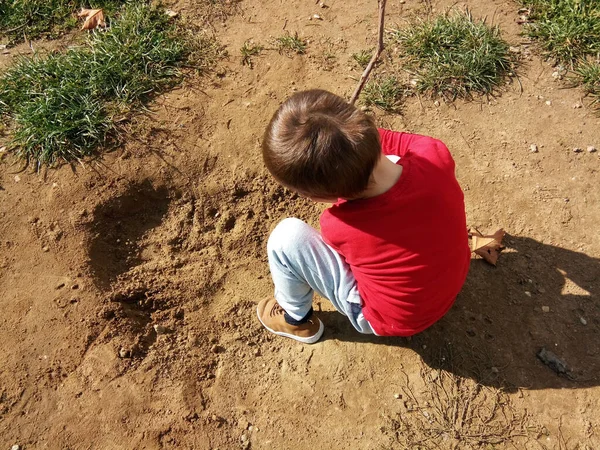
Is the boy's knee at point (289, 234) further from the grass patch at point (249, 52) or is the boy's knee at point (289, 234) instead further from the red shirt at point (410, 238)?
the grass patch at point (249, 52)

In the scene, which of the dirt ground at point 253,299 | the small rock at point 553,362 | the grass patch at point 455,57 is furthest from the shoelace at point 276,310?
the grass patch at point 455,57

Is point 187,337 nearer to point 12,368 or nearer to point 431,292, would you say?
point 12,368

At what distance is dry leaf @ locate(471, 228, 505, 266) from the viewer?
248 cm

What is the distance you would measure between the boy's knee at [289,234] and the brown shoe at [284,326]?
0.58 m

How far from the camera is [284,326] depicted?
2.32 m

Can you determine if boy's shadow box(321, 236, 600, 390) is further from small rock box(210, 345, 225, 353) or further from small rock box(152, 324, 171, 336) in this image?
small rock box(152, 324, 171, 336)

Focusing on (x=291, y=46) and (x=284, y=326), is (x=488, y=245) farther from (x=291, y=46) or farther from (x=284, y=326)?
(x=291, y=46)

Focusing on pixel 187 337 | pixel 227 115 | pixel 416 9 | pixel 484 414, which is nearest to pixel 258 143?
pixel 227 115

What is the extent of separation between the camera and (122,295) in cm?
255

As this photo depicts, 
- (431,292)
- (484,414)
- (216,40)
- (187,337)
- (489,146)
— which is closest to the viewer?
(431,292)

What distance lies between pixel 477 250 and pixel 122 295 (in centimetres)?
183

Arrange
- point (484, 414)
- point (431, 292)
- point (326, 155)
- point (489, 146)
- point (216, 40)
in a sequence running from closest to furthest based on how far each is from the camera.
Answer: point (326, 155) → point (431, 292) → point (484, 414) → point (489, 146) → point (216, 40)

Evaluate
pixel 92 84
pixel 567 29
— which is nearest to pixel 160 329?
pixel 92 84

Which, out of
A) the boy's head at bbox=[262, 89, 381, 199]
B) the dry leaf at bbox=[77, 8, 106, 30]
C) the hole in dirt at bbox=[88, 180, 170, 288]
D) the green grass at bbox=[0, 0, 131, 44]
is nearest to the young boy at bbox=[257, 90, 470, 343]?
the boy's head at bbox=[262, 89, 381, 199]
